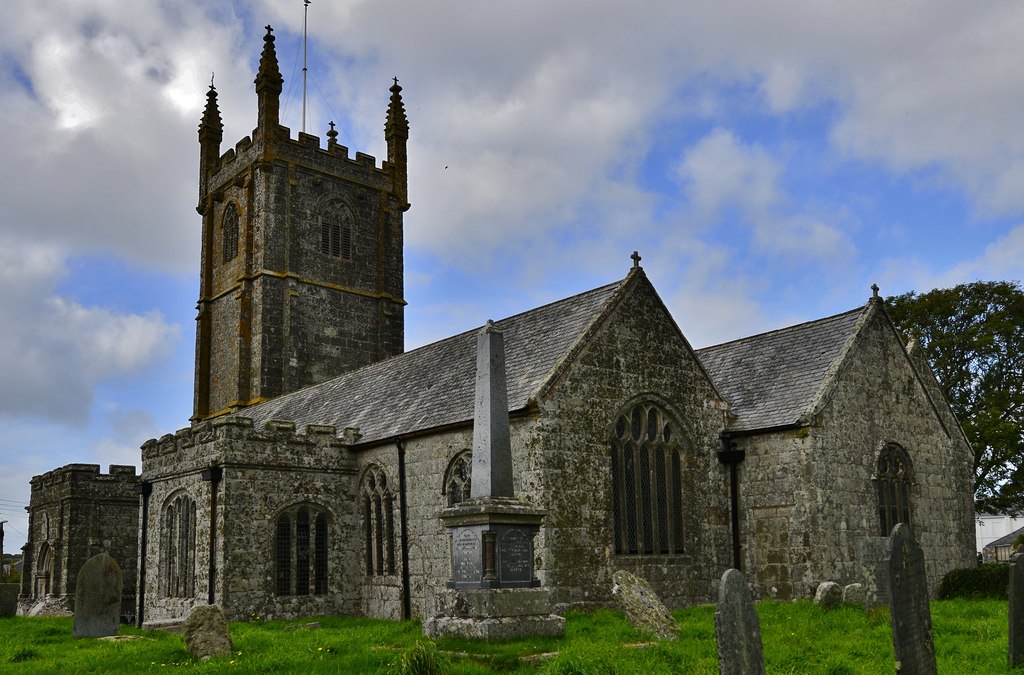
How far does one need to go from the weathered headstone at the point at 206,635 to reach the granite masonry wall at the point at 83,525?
697 inches

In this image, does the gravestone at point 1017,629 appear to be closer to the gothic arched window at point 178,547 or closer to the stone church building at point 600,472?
the stone church building at point 600,472

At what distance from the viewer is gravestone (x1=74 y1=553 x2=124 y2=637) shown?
18.3 meters

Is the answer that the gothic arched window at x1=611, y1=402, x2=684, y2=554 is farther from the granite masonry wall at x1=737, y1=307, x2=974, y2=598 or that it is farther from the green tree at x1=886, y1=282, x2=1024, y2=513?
the green tree at x1=886, y1=282, x2=1024, y2=513

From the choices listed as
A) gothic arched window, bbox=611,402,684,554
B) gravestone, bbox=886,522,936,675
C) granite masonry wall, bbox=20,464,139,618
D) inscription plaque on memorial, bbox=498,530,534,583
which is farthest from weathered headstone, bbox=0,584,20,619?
gravestone, bbox=886,522,936,675

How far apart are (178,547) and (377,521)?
4.88 metres

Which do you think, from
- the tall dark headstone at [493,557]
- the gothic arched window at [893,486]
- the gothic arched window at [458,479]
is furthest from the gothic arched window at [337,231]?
the tall dark headstone at [493,557]

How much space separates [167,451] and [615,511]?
1171 cm

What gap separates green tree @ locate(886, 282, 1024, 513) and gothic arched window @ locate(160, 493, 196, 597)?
2448 centimetres

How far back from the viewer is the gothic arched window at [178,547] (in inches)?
906

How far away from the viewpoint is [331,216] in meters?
39.2

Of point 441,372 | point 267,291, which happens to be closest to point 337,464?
point 441,372

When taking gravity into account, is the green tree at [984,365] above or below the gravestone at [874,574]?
above

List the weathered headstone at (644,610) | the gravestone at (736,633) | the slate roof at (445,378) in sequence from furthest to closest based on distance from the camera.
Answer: the slate roof at (445,378) < the weathered headstone at (644,610) < the gravestone at (736,633)

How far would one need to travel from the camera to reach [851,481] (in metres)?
20.9
